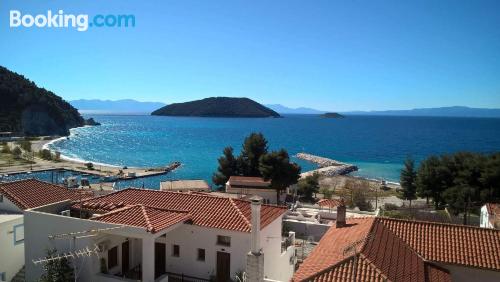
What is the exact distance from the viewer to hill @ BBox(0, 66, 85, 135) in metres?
117

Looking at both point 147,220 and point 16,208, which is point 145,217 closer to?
point 147,220

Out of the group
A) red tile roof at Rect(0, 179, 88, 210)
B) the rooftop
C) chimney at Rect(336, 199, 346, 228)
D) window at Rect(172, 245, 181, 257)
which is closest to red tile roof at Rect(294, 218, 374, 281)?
chimney at Rect(336, 199, 346, 228)

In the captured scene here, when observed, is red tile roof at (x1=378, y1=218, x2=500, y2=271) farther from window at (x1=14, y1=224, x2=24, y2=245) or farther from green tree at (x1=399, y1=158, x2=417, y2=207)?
green tree at (x1=399, y1=158, x2=417, y2=207)

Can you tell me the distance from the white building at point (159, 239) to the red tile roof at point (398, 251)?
290 cm

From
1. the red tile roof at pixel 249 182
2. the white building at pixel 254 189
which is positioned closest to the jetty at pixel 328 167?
the red tile roof at pixel 249 182

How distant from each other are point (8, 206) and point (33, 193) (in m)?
1.37

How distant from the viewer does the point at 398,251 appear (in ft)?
43.0

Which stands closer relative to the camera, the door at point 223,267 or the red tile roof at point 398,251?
the red tile roof at point 398,251

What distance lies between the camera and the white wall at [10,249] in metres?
16.3

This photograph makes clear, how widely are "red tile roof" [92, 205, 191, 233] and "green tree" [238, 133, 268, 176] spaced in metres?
30.5

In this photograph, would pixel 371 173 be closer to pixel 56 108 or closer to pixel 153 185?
pixel 153 185

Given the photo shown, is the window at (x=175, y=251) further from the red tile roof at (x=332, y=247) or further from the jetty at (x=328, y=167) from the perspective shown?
the jetty at (x=328, y=167)

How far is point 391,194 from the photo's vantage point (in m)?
53.9

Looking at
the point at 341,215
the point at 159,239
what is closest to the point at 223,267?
the point at 159,239
